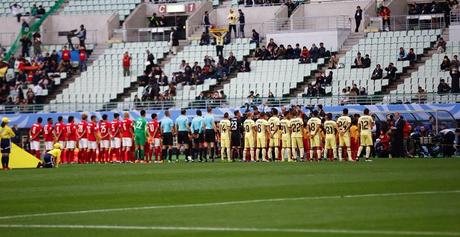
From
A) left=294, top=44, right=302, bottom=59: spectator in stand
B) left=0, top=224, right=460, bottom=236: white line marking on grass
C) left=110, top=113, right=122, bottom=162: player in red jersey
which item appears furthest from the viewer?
left=294, top=44, right=302, bottom=59: spectator in stand

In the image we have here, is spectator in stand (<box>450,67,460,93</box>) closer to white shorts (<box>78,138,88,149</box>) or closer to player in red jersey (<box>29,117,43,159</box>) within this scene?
white shorts (<box>78,138,88,149</box>)

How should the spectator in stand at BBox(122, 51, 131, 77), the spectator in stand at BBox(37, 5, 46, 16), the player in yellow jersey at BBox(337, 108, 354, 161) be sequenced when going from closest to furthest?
the player in yellow jersey at BBox(337, 108, 354, 161), the spectator in stand at BBox(122, 51, 131, 77), the spectator in stand at BBox(37, 5, 46, 16)

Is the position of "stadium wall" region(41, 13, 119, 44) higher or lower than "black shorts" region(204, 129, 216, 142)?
higher

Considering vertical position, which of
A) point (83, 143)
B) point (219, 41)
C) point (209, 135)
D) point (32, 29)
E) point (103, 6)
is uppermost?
point (103, 6)

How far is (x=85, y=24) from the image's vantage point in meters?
69.1

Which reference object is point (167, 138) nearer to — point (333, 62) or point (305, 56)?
point (333, 62)

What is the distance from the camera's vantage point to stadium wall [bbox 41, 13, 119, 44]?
2682 inches

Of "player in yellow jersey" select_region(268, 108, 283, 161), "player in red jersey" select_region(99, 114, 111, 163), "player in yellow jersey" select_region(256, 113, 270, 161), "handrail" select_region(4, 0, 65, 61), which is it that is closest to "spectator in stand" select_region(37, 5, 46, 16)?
"handrail" select_region(4, 0, 65, 61)

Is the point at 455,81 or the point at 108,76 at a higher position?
the point at 108,76

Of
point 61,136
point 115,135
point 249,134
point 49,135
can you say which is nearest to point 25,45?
point 49,135

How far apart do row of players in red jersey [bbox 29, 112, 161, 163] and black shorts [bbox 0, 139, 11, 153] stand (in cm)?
640

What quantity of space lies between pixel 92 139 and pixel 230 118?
5.20 meters

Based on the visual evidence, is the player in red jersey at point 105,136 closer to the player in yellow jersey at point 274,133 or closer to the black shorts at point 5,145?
the player in yellow jersey at point 274,133

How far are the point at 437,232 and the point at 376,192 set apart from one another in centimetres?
702
